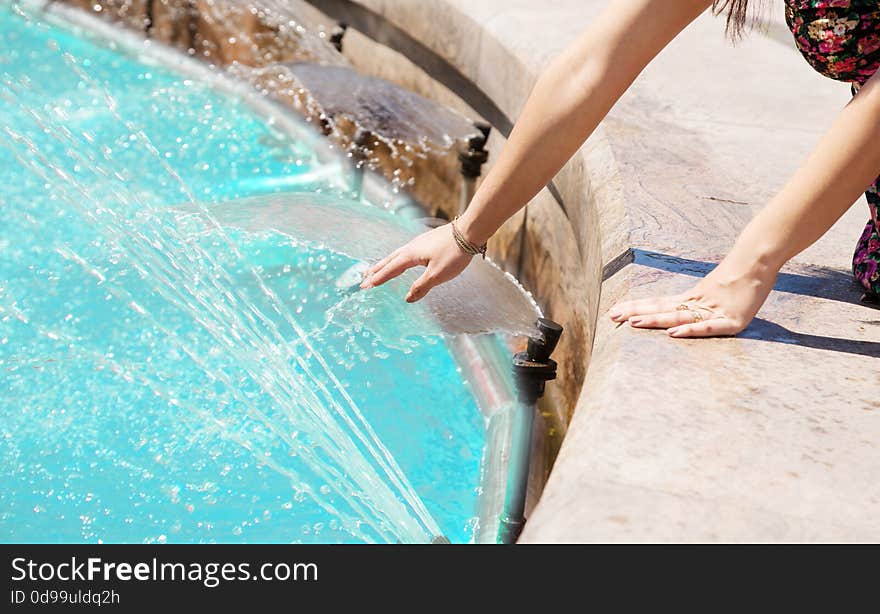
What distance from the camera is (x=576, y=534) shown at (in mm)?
1501

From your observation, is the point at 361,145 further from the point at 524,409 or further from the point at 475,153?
the point at 524,409

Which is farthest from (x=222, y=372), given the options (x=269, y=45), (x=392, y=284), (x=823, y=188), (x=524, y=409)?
(x=269, y=45)

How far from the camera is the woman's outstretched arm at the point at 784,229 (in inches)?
81.8

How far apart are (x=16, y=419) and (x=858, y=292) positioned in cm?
213

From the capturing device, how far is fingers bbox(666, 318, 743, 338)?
2150 mm

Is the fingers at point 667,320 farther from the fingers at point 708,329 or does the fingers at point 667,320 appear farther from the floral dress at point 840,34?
the floral dress at point 840,34

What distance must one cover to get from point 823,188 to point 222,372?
73.1 inches

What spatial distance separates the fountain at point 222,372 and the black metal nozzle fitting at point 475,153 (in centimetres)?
79

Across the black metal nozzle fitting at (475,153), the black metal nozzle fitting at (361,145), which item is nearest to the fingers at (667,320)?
the black metal nozzle fitting at (475,153)

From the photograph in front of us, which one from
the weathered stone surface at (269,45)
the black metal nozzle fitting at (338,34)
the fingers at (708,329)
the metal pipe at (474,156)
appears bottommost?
the weathered stone surface at (269,45)

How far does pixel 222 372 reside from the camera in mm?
3336

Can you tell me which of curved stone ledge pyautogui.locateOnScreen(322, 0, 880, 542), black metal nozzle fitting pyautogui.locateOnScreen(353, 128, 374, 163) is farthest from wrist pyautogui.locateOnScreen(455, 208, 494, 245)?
black metal nozzle fitting pyautogui.locateOnScreen(353, 128, 374, 163)

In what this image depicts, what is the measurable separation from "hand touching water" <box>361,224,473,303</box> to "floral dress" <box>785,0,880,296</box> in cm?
82
